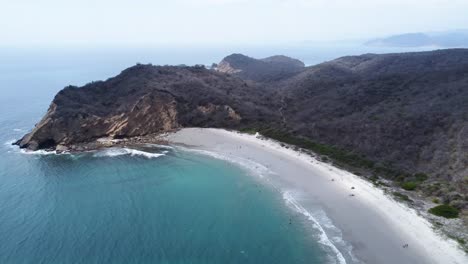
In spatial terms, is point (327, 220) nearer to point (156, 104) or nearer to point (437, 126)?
point (437, 126)

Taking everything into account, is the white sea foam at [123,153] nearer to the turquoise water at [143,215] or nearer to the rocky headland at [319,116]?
the turquoise water at [143,215]

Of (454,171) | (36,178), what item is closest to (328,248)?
(454,171)

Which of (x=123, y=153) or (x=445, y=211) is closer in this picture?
(x=445, y=211)

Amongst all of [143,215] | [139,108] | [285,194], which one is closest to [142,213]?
[143,215]

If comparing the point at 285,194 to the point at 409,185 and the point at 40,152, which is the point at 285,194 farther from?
the point at 40,152

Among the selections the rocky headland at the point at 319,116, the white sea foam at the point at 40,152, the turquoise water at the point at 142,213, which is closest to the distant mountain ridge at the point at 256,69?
the rocky headland at the point at 319,116

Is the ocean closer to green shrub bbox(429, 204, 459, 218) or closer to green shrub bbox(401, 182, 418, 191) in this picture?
green shrub bbox(429, 204, 459, 218)
